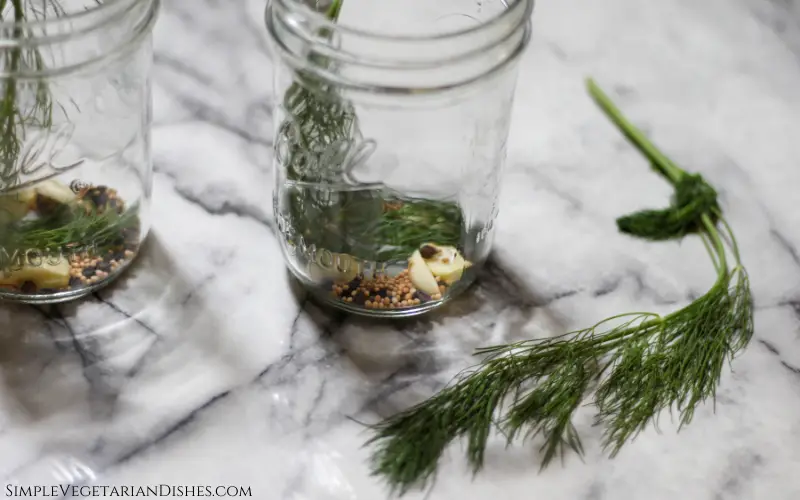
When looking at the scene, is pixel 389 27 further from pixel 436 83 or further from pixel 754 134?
pixel 754 134

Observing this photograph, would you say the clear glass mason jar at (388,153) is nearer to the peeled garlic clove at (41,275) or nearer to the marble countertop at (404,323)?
the marble countertop at (404,323)

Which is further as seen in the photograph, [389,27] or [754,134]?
[754,134]

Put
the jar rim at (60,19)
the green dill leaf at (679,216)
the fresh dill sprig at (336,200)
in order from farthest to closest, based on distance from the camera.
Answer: the green dill leaf at (679,216), the fresh dill sprig at (336,200), the jar rim at (60,19)

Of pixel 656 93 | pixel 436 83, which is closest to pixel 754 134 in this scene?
pixel 656 93

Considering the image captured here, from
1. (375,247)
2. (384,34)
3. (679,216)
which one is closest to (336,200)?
(375,247)

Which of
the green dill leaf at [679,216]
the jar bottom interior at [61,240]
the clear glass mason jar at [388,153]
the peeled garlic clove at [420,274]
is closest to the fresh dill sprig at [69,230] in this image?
the jar bottom interior at [61,240]

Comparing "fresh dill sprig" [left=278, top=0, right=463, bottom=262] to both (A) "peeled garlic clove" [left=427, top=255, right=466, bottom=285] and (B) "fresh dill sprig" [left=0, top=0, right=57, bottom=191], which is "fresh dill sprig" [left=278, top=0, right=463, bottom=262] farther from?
(B) "fresh dill sprig" [left=0, top=0, right=57, bottom=191]
